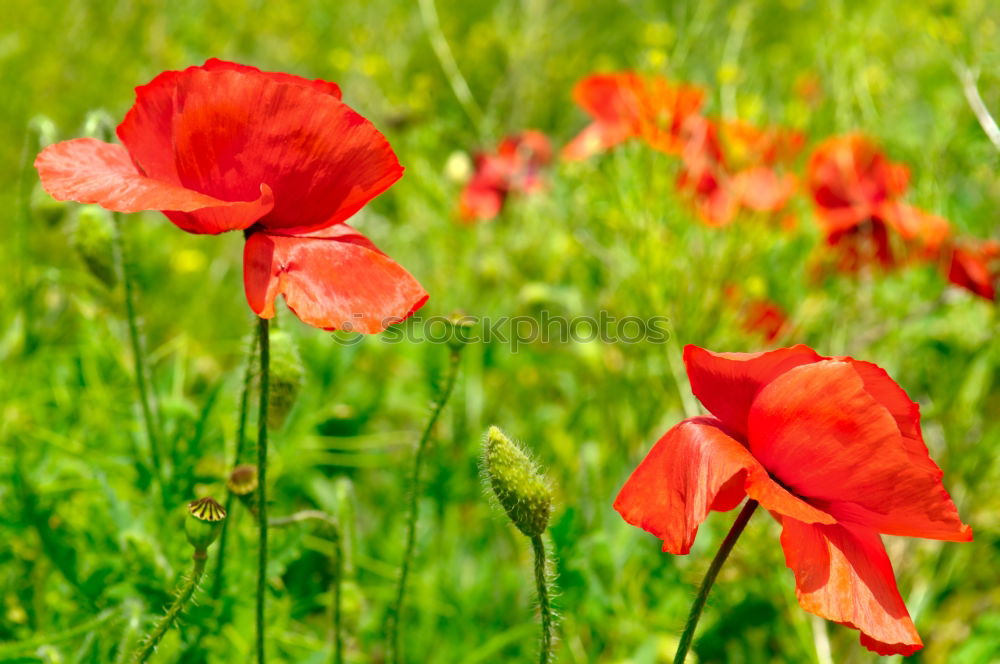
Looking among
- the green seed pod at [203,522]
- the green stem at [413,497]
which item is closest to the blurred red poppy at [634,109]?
the green stem at [413,497]

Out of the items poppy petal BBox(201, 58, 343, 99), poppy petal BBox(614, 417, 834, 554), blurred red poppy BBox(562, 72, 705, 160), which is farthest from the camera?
blurred red poppy BBox(562, 72, 705, 160)

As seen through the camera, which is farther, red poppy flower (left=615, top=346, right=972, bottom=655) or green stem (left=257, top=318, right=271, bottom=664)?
green stem (left=257, top=318, right=271, bottom=664)

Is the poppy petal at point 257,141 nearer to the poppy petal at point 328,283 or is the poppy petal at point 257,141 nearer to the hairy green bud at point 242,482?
the poppy petal at point 328,283

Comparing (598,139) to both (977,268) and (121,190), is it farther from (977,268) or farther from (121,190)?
(121,190)

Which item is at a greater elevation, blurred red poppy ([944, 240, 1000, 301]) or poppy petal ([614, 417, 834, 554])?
blurred red poppy ([944, 240, 1000, 301])

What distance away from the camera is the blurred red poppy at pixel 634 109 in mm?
1958

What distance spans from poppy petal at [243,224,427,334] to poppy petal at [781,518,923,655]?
1.26 feet

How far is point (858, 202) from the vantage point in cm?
197

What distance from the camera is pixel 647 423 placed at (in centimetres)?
193

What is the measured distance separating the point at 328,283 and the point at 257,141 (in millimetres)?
146

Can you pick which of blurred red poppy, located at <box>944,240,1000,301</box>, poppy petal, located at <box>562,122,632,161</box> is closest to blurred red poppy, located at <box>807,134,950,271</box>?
blurred red poppy, located at <box>944,240,1000,301</box>

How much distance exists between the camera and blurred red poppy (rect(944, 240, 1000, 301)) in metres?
1.53

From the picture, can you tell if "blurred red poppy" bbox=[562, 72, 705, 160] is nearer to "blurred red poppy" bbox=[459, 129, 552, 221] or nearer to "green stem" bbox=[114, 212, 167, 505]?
"blurred red poppy" bbox=[459, 129, 552, 221]

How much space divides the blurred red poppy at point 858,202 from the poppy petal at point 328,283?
4.82 ft
